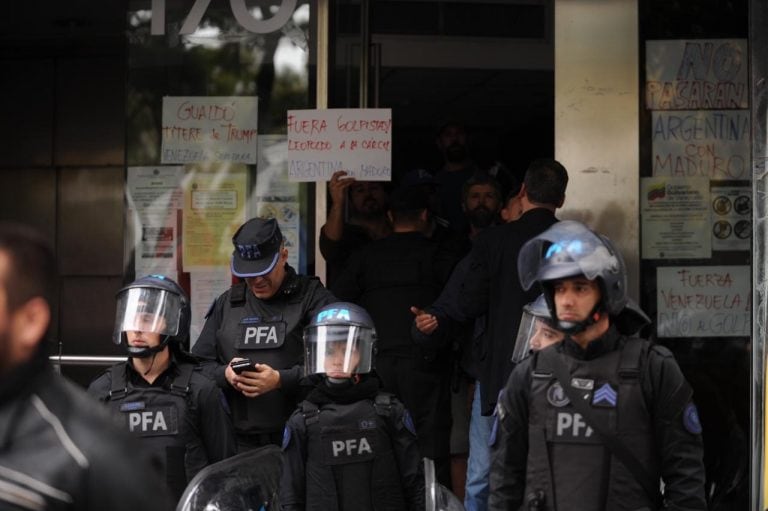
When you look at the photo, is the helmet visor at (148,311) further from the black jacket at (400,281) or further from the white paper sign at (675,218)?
the white paper sign at (675,218)

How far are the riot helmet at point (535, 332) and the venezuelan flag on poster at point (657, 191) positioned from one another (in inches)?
82.6

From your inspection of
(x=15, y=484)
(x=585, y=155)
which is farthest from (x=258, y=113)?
(x=15, y=484)

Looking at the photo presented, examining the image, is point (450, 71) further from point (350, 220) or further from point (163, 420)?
point (163, 420)

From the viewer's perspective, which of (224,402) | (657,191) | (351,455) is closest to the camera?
(351,455)

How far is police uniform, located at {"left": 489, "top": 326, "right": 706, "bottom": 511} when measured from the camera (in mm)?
4410

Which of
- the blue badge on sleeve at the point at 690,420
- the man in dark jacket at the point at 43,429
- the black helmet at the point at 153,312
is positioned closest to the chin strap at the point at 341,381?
the black helmet at the point at 153,312

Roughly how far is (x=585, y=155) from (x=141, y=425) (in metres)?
2.94

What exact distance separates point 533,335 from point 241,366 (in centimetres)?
135

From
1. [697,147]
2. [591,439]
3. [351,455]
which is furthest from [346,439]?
[697,147]

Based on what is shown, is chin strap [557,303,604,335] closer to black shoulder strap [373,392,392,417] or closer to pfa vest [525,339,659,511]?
pfa vest [525,339,659,511]

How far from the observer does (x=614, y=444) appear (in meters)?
4.41

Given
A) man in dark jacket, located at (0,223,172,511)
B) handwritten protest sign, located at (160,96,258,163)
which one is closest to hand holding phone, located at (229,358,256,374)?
handwritten protest sign, located at (160,96,258,163)

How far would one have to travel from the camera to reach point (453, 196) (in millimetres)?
8109

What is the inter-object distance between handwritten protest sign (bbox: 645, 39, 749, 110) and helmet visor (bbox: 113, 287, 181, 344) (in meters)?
3.01
